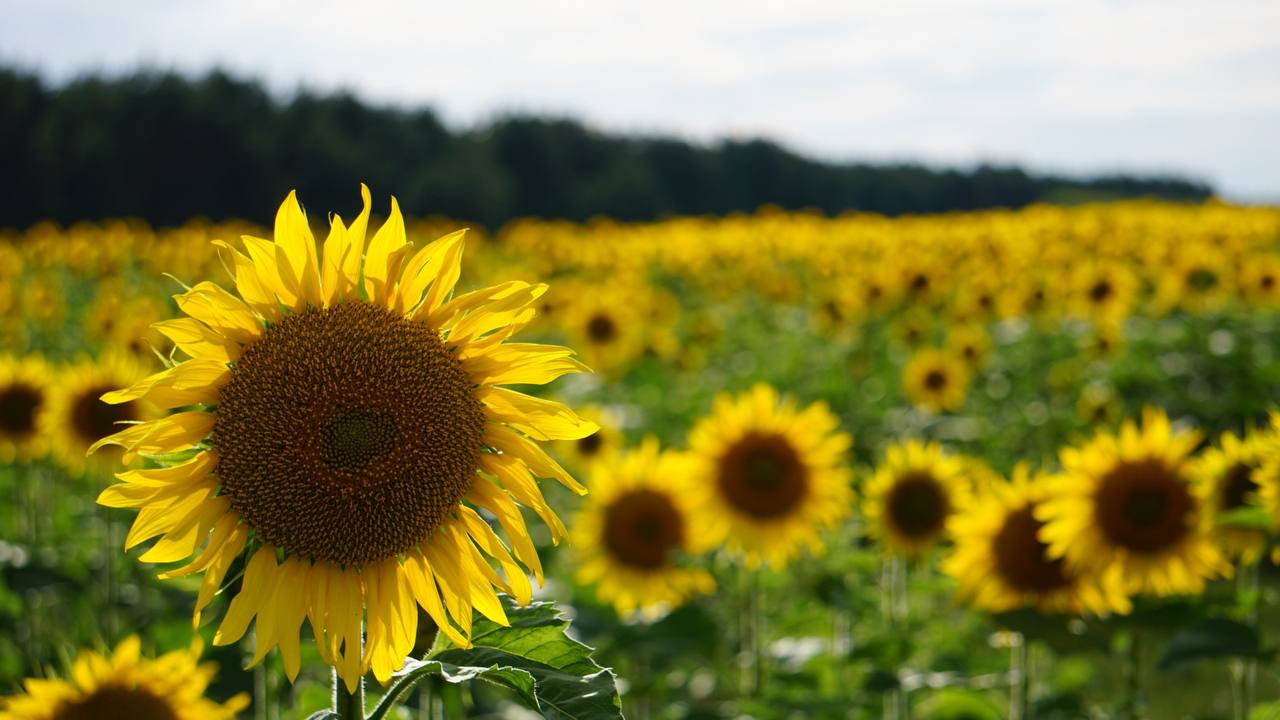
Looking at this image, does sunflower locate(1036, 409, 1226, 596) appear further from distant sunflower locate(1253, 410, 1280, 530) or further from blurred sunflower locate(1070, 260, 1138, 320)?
blurred sunflower locate(1070, 260, 1138, 320)

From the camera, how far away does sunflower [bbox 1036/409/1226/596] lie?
3.17 metres

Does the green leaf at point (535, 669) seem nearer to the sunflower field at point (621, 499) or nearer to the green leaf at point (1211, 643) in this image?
the sunflower field at point (621, 499)

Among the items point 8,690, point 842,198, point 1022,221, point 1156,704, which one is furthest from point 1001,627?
point 842,198

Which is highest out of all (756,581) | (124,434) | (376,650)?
(124,434)

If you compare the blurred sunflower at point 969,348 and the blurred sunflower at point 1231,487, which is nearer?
the blurred sunflower at point 1231,487

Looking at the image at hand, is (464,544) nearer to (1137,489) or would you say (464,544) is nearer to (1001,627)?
(1001,627)

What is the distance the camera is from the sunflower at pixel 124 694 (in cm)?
232

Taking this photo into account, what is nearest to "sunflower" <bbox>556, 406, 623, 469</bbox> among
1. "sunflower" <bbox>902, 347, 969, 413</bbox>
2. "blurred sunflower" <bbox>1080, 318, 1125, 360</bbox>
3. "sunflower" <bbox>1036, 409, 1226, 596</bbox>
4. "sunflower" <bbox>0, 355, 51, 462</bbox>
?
"sunflower" <bbox>0, 355, 51, 462</bbox>

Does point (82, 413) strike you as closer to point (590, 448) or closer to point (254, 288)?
point (590, 448)

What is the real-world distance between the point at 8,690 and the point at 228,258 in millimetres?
3761

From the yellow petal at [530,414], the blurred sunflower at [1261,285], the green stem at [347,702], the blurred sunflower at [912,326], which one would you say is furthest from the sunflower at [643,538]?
the blurred sunflower at [1261,285]

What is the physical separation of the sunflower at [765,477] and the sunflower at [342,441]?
2944mm

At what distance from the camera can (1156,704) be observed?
547cm

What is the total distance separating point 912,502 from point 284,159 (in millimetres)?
36210
